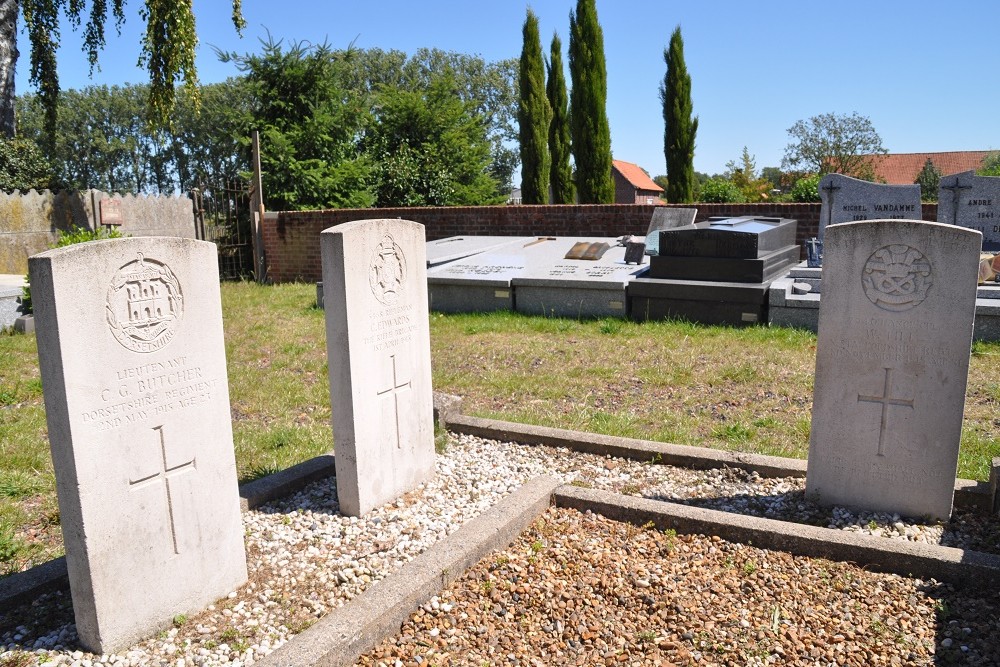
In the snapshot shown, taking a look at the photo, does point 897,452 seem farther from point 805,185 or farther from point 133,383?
point 805,185

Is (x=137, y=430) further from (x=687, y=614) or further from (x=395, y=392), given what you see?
(x=687, y=614)

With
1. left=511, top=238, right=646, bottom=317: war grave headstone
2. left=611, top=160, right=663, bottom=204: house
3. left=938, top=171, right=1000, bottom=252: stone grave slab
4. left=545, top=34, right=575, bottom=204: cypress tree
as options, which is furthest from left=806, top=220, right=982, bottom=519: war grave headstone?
left=611, top=160, right=663, bottom=204: house

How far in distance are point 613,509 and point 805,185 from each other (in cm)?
1486

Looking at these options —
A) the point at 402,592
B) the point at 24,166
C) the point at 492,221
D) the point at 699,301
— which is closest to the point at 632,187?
the point at 24,166

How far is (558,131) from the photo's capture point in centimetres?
2362

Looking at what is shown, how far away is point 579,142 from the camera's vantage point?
2156 centimetres

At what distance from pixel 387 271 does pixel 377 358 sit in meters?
0.46

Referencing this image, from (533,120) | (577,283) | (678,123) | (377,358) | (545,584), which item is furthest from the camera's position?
(533,120)

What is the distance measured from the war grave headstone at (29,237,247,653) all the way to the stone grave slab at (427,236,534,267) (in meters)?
8.25

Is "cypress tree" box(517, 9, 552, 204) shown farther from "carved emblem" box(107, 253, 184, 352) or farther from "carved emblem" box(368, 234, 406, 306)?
Answer: "carved emblem" box(107, 253, 184, 352)

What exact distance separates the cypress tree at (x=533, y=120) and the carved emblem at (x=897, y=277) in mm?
18915

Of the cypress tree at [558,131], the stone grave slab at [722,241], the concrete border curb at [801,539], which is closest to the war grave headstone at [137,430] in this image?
the concrete border curb at [801,539]

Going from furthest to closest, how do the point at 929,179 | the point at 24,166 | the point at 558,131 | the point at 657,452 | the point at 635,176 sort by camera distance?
the point at 635,176, the point at 929,179, the point at 24,166, the point at 558,131, the point at 657,452

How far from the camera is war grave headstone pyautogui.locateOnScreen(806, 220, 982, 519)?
3.54 metres
